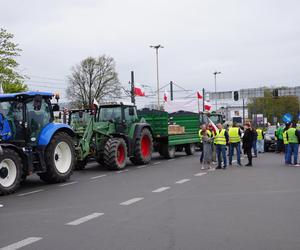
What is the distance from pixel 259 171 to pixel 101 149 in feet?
17.4

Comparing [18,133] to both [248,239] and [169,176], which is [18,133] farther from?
[248,239]

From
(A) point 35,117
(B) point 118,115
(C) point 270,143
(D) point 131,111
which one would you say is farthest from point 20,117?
(C) point 270,143

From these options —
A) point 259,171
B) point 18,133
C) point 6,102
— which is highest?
point 6,102

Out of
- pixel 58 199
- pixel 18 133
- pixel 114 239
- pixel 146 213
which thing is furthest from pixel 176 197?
pixel 18 133

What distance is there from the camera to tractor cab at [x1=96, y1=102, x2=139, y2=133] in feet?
57.3

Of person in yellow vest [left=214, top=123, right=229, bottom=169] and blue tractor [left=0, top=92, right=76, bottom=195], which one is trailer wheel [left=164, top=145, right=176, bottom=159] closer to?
person in yellow vest [left=214, top=123, right=229, bottom=169]

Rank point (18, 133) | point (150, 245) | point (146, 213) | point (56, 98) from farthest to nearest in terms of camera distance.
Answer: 1. point (56, 98)
2. point (18, 133)
3. point (146, 213)
4. point (150, 245)

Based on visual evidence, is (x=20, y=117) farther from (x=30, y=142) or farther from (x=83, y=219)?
(x=83, y=219)

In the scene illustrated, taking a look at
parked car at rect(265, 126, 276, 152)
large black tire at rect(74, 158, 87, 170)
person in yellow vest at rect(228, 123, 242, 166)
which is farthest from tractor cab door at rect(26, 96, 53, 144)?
parked car at rect(265, 126, 276, 152)

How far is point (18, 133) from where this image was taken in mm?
12180

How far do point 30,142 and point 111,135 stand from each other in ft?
15.5

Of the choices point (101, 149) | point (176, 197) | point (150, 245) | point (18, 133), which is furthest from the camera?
point (101, 149)

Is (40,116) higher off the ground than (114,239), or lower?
higher

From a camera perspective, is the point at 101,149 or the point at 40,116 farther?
the point at 101,149
